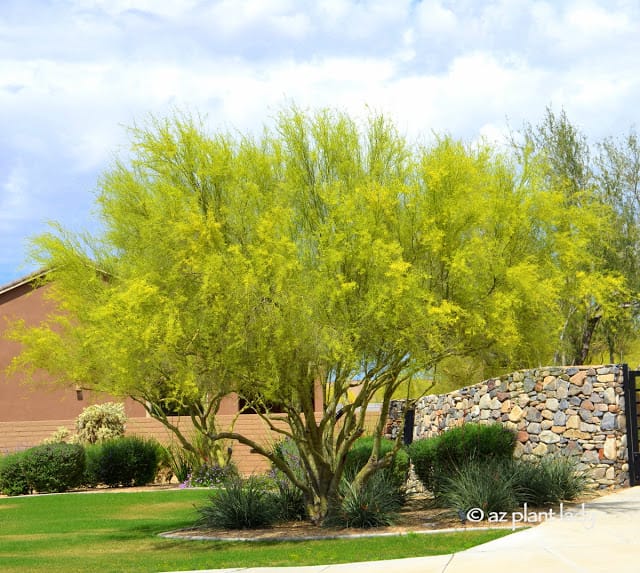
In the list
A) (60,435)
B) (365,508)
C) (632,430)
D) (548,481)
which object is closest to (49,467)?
(60,435)

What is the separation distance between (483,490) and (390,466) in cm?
245

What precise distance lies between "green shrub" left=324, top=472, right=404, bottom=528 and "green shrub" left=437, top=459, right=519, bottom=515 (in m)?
0.99

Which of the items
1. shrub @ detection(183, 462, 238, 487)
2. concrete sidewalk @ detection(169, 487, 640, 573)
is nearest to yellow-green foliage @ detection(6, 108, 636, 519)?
concrete sidewalk @ detection(169, 487, 640, 573)

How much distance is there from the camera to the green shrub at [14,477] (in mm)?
24141

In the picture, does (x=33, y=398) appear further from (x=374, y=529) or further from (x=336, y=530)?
(x=374, y=529)

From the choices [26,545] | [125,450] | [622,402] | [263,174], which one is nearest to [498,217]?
[263,174]

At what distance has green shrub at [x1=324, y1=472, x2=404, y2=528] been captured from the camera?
13.9 metres

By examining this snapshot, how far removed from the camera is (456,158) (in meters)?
14.2

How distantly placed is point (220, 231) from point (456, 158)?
13.1ft

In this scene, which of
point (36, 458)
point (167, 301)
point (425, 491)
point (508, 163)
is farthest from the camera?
point (36, 458)

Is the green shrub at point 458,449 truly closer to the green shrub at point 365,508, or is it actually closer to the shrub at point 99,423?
the green shrub at point 365,508

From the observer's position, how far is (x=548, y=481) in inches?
581

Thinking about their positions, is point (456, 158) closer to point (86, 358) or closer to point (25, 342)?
point (86, 358)

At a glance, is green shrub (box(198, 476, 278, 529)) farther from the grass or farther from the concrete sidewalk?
the concrete sidewalk
